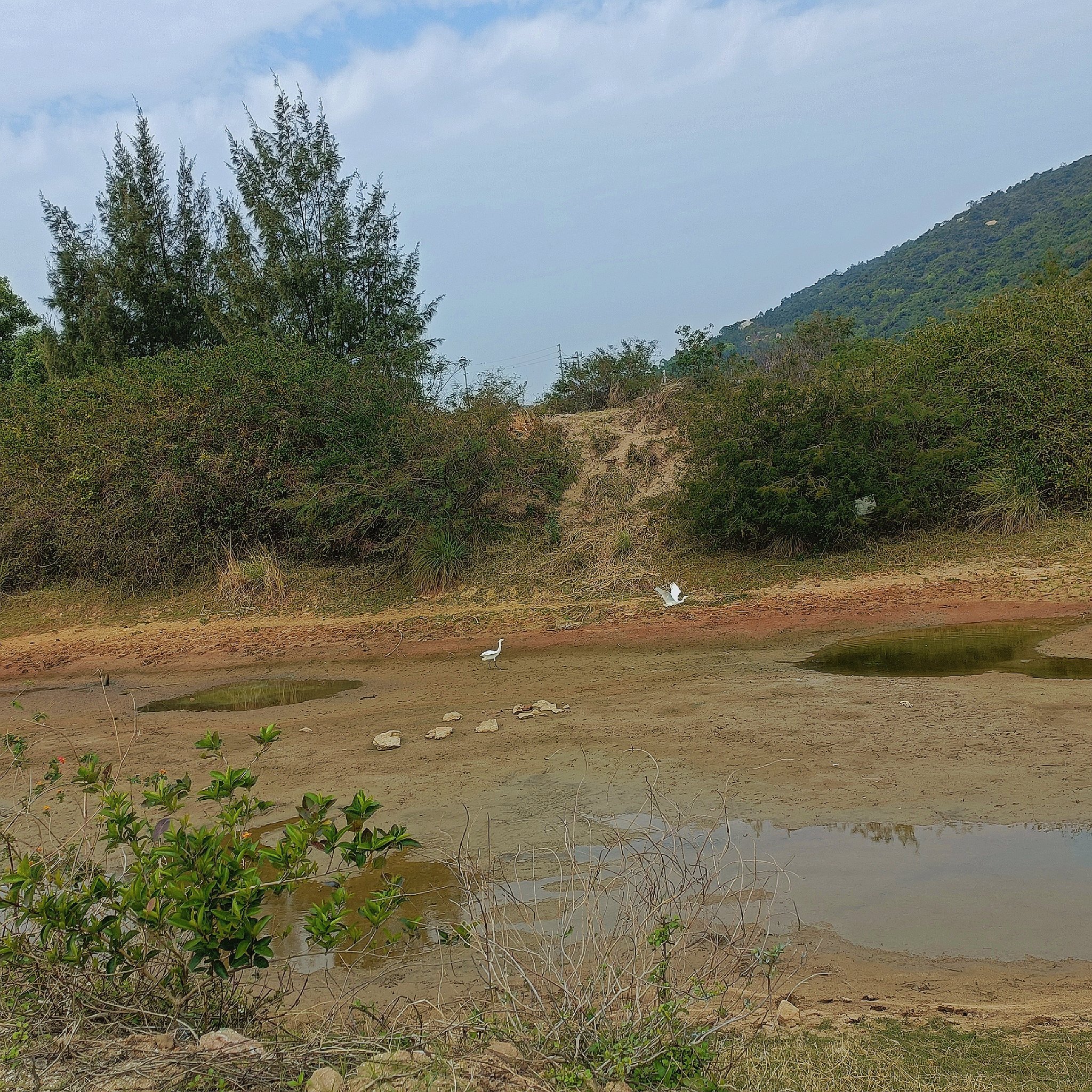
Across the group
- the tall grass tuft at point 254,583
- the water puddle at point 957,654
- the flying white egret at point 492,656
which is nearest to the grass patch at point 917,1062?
the water puddle at point 957,654

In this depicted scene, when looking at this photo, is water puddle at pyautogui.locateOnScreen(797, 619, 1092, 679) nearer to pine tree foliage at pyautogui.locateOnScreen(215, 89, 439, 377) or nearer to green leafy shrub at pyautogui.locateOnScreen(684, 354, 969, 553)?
green leafy shrub at pyautogui.locateOnScreen(684, 354, 969, 553)

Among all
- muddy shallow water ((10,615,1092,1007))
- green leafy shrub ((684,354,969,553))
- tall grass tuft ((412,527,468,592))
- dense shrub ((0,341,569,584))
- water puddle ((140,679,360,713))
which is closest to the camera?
muddy shallow water ((10,615,1092,1007))

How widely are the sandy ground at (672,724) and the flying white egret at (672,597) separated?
225 millimetres

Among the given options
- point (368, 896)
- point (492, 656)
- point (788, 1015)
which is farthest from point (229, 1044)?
point (492, 656)

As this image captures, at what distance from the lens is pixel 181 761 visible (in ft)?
26.3

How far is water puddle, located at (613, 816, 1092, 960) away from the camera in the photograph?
171 inches

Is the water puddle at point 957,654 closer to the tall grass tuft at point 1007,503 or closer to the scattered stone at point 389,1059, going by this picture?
the tall grass tuft at point 1007,503

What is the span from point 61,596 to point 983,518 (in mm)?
13616

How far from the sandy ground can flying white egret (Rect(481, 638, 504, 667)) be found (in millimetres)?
143

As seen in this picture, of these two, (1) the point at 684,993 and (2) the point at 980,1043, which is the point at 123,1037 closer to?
(1) the point at 684,993

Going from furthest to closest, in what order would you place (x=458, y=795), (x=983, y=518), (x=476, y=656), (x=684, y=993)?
(x=983, y=518) < (x=476, y=656) < (x=458, y=795) < (x=684, y=993)

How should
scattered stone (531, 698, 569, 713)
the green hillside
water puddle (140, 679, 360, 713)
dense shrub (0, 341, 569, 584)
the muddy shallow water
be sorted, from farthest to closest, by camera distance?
the green hillside → dense shrub (0, 341, 569, 584) → water puddle (140, 679, 360, 713) → scattered stone (531, 698, 569, 713) → the muddy shallow water

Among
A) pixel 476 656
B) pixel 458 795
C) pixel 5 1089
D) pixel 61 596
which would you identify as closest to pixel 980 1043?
pixel 5 1089

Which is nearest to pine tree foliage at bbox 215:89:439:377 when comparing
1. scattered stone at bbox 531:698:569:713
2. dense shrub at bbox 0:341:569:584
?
dense shrub at bbox 0:341:569:584
